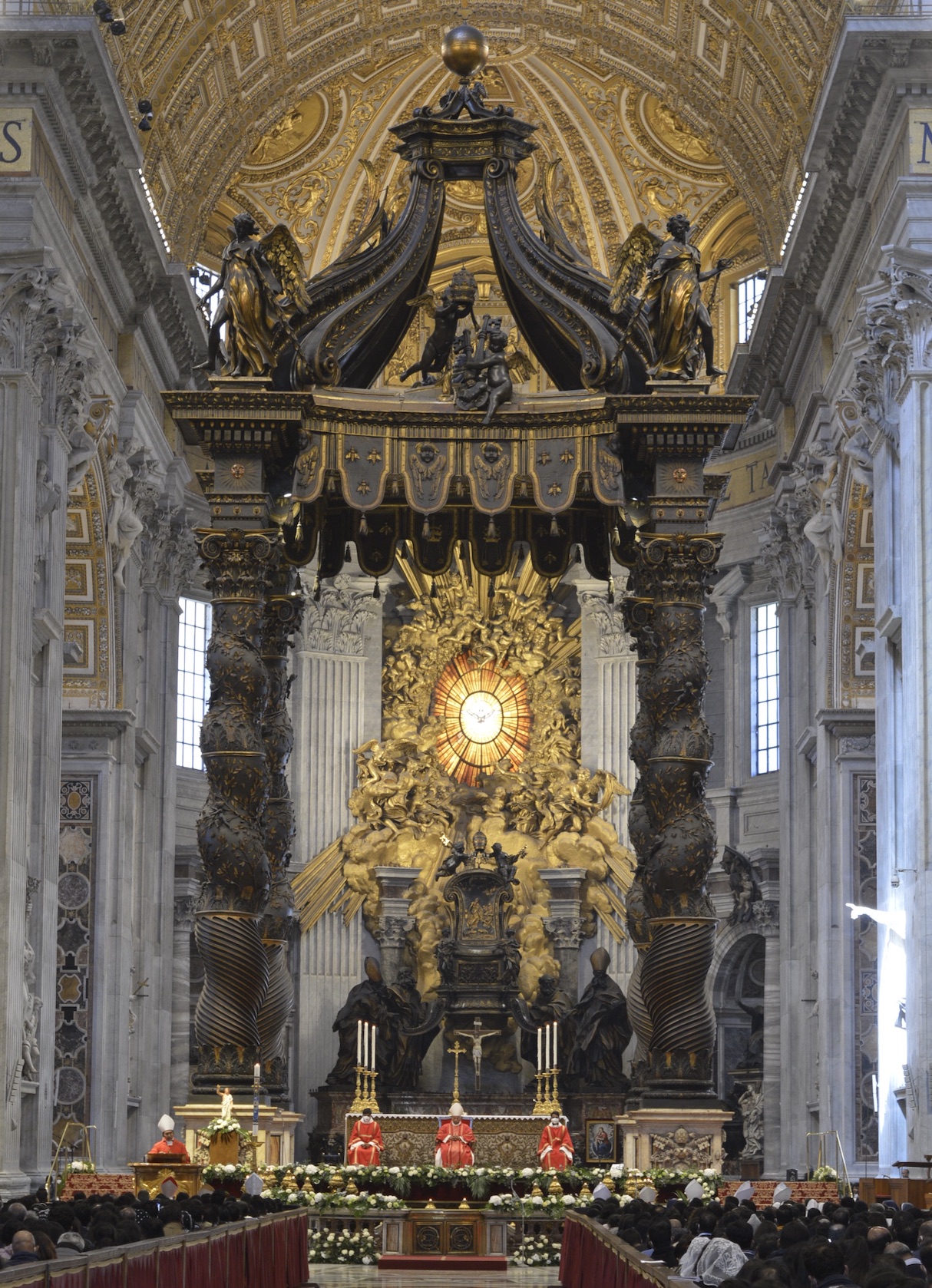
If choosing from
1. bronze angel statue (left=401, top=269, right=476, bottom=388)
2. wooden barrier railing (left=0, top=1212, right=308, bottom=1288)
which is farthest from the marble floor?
bronze angel statue (left=401, top=269, right=476, bottom=388)

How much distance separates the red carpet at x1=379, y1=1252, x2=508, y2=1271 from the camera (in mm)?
15797

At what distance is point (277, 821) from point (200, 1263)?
648 centimetres

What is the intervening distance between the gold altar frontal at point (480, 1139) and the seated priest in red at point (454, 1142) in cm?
138

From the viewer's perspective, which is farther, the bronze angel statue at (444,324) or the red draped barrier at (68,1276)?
the bronze angel statue at (444,324)

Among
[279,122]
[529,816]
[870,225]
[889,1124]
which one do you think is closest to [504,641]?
[529,816]

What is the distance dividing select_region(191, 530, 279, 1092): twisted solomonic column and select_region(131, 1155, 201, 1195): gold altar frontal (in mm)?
646

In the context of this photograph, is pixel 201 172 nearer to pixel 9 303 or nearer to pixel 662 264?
pixel 9 303

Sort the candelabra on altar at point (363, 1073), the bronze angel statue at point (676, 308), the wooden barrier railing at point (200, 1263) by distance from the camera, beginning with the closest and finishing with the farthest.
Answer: the wooden barrier railing at point (200, 1263)
the bronze angel statue at point (676, 308)
the candelabra on altar at point (363, 1073)

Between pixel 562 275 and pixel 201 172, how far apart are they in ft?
45.2

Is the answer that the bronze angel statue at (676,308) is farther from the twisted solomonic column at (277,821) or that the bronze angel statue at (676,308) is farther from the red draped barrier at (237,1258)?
the red draped barrier at (237,1258)

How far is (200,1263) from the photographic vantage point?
1032 centimetres

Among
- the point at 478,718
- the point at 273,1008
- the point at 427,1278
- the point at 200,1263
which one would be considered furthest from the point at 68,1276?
the point at 478,718

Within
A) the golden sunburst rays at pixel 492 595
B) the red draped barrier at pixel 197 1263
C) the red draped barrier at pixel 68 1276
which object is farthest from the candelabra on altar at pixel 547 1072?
the red draped barrier at pixel 68 1276

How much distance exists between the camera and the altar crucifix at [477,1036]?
2984cm
